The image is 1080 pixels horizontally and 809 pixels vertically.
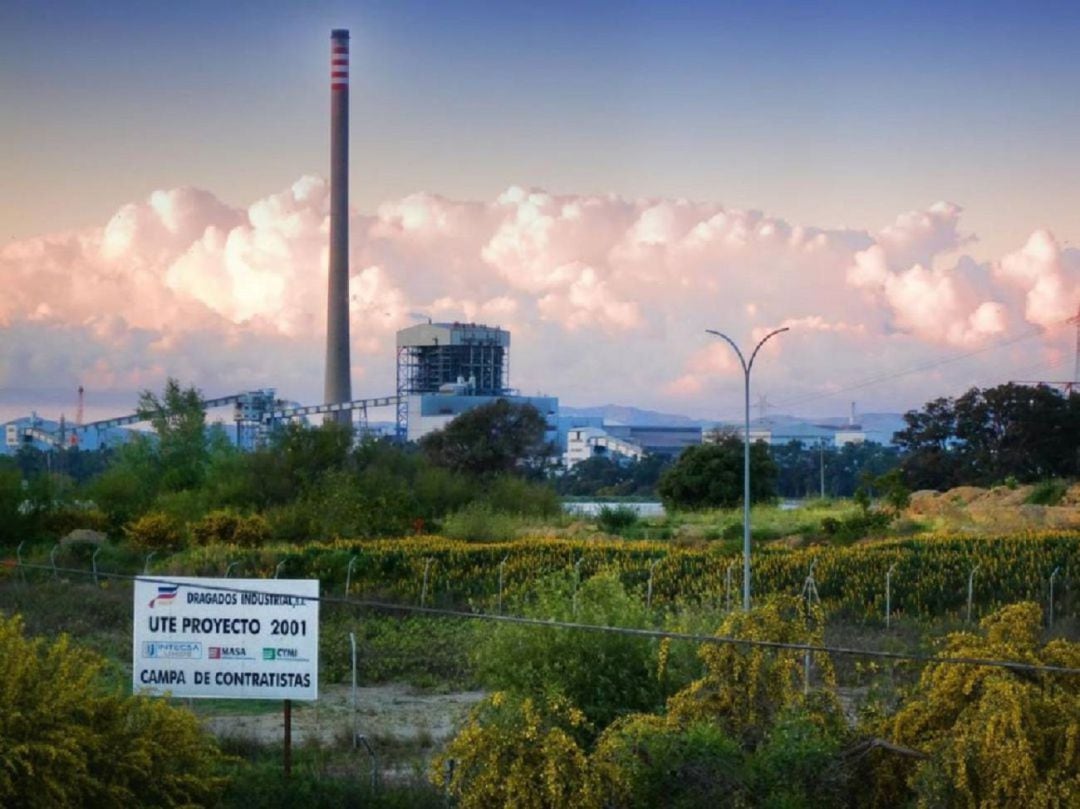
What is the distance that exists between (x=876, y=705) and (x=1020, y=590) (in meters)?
22.9

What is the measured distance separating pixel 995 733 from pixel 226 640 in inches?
348

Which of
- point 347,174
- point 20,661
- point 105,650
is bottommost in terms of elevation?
point 105,650

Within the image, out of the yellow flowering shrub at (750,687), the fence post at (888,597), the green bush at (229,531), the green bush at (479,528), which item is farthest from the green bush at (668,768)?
the green bush at (479,528)

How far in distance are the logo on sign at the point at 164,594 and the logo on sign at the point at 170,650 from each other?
0.48 metres

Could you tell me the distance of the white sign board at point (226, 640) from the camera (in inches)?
722

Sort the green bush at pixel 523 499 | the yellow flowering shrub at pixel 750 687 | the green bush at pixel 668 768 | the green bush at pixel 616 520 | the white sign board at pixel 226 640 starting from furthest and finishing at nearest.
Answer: the green bush at pixel 523 499, the green bush at pixel 616 520, the white sign board at pixel 226 640, the yellow flowering shrub at pixel 750 687, the green bush at pixel 668 768

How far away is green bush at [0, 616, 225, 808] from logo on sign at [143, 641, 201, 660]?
1.98 metres

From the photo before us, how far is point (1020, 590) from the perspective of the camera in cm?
3803

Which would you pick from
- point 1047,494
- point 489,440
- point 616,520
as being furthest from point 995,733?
point 489,440

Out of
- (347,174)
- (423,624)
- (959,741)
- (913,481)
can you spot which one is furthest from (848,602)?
(347,174)

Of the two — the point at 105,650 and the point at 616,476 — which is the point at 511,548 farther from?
the point at 616,476

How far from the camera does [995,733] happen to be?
13992 mm

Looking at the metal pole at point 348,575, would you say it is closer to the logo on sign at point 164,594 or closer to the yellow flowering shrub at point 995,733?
the logo on sign at point 164,594

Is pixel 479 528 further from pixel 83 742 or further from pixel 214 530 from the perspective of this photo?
pixel 83 742
